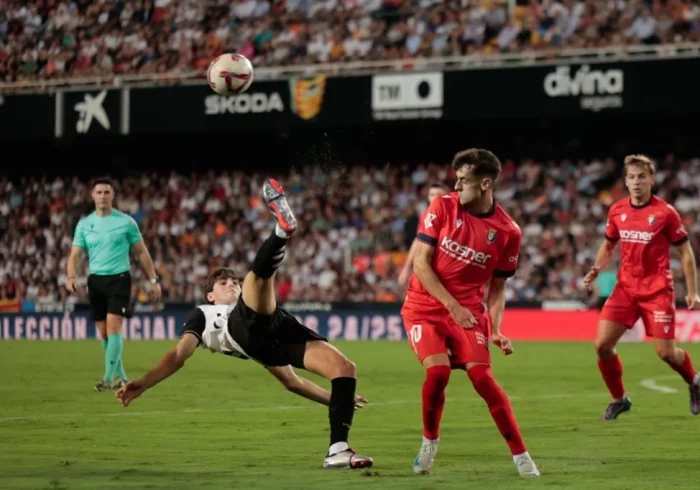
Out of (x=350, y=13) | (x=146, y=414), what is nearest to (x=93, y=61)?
(x=350, y=13)

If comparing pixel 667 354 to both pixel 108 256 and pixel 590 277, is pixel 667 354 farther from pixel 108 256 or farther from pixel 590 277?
pixel 108 256

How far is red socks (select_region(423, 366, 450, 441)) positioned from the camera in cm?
793

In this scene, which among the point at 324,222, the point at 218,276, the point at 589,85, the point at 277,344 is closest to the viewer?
the point at 277,344

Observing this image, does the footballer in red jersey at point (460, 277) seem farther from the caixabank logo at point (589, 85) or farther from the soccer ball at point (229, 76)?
the caixabank logo at point (589, 85)

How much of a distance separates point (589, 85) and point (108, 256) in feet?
48.9

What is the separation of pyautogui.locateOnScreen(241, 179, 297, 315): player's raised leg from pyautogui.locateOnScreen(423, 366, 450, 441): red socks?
1.04 metres

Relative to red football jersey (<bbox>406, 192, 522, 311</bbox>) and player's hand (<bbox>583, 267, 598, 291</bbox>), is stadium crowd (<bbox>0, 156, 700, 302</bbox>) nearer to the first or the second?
player's hand (<bbox>583, 267, 598, 291</bbox>)

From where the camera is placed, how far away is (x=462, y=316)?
765cm

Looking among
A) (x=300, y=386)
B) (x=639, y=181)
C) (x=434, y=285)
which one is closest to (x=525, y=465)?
(x=434, y=285)

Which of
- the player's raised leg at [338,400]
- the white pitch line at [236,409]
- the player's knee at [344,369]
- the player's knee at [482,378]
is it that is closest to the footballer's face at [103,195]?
the white pitch line at [236,409]

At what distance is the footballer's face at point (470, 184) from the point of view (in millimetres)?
7812

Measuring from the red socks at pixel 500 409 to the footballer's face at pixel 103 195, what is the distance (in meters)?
7.92

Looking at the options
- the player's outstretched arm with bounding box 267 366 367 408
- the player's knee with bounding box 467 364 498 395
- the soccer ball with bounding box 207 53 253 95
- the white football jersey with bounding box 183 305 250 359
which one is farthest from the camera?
the soccer ball with bounding box 207 53 253 95

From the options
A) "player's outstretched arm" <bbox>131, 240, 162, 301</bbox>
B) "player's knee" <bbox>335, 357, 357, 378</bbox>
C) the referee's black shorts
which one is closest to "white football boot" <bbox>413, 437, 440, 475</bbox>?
"player's knee" <bbox>335, 357, 357, 378</bbox>
